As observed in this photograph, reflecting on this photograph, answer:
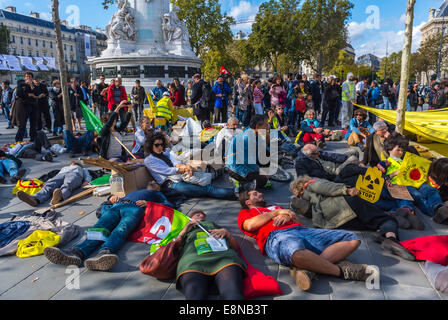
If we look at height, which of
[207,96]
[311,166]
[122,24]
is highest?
[122,24]

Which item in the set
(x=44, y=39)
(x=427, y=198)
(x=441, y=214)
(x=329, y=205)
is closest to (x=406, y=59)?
(x=427, y=198)

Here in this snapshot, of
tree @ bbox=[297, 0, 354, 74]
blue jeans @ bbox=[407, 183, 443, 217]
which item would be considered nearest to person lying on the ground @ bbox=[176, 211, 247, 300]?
blue jeans @ bbox=[407, 183, 443, 217]

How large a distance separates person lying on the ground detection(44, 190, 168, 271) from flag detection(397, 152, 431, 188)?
3479 millimetres

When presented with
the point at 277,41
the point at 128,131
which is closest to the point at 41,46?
the point at 277,41

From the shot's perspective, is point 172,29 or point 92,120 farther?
point 172,29

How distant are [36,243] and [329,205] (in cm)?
348

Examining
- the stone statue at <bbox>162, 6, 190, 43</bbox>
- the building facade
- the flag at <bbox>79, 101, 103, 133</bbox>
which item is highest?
the building facade

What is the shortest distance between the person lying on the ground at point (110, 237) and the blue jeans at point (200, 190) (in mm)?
848

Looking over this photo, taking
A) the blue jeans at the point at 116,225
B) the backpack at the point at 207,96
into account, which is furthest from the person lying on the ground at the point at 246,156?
the backpack at the point at 207,96

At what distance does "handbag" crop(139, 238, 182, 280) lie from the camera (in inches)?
117

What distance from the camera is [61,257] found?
328 cm

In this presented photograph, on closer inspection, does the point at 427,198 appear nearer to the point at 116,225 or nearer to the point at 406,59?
the point at 406,59

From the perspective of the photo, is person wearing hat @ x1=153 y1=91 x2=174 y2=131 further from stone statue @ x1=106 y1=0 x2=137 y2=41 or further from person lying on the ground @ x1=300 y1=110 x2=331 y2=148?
stone statue @ x1=106 y1=0 x2=137 y2=41
